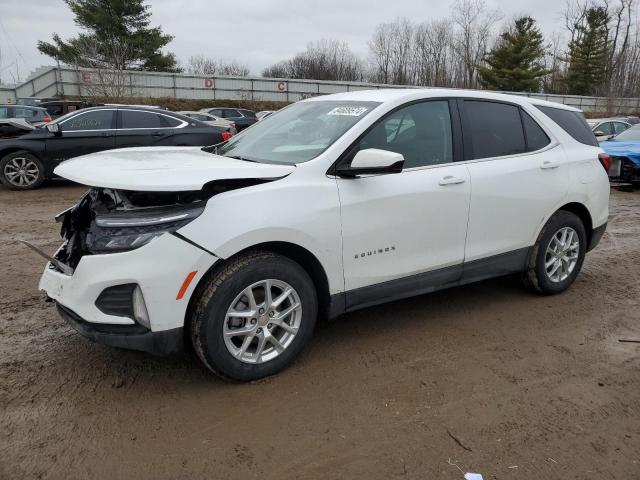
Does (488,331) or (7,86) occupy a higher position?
(7,86)

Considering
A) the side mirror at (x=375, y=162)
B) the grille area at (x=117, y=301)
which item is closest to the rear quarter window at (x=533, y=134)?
the side mirror at (x=375, y=162)

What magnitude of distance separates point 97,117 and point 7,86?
1112 inches

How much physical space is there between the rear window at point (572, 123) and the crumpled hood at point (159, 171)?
2.74 metres

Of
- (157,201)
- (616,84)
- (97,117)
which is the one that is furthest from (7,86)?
(616,84)

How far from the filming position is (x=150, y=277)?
266 centimetres

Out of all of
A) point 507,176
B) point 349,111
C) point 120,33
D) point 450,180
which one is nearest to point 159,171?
point 349,111

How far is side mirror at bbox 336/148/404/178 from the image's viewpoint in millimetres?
3076

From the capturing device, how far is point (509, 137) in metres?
4.20

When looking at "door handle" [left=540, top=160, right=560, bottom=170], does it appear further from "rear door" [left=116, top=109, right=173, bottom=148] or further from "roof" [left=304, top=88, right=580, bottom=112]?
"rear door" [left=116, top=109, right=173, bottom=148]

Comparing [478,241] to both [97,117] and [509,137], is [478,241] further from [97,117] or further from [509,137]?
[97,117]

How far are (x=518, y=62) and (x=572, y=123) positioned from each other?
54152mm

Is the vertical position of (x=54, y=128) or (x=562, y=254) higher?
(x=54, y=128)

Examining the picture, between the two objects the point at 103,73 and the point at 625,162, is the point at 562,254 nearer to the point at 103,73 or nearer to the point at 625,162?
the point at 625,162

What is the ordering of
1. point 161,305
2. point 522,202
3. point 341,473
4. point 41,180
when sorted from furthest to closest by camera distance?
point 41,180, point 522,202, point 161,305, point 341,473
